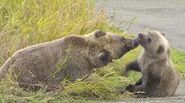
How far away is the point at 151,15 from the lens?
73.9ft

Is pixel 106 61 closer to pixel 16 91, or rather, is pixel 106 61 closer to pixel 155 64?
pixel 155 64

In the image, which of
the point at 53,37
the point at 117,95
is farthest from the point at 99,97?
the point at 53,37

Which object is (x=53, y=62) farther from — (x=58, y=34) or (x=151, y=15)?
(x=151, y=15)

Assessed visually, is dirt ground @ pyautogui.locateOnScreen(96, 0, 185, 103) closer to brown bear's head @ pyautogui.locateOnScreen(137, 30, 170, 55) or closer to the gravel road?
the gravel road

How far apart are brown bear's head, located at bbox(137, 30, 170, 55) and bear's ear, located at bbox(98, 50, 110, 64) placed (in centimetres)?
86

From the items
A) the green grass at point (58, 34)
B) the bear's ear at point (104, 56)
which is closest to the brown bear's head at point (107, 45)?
the bear's ear at point (104, 56)

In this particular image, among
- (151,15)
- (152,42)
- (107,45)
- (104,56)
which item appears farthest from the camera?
(151,15)

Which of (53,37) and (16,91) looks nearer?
(16,91)

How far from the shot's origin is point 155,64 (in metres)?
11.9

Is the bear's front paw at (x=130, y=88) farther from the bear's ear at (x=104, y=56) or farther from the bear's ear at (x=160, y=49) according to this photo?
the bear's ear at (x=160, y=49)

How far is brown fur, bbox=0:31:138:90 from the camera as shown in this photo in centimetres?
1098

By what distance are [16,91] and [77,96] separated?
2.70ft

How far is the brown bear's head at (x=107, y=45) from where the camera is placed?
37.6 feet

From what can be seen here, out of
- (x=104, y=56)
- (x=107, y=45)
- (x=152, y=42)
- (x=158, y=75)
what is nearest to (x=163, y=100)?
(x=158, y=75)
